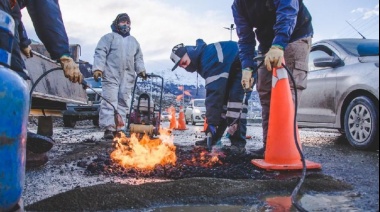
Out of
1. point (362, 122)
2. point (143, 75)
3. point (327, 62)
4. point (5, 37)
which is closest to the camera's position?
point (5, 37)

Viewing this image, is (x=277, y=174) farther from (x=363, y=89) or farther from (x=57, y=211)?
(x=363, y=89)

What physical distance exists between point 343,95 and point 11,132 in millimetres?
4882

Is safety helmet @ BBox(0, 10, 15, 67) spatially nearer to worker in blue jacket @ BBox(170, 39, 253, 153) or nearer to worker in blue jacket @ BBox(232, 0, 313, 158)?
worker in blue jacket @ BBox(232, 0, 313, 158)

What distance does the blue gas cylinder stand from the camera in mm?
1531

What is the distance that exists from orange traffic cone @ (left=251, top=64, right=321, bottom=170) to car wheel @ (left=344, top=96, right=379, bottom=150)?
1853mm

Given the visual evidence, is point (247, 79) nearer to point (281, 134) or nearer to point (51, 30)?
point (281, 134)

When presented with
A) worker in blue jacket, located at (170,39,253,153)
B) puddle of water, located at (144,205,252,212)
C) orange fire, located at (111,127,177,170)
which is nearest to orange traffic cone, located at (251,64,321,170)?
orange fire, located at (111,127,177,170)

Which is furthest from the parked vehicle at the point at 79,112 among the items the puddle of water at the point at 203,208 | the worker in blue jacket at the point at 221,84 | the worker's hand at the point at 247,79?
the puddle of water at the point at 203,208

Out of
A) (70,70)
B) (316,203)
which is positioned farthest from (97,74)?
(316,203)

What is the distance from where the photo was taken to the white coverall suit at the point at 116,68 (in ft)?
22.9

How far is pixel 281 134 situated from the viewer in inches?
128

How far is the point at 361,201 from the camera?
204 centimetres

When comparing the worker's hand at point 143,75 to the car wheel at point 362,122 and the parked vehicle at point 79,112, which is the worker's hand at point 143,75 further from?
the parked vehicle at point 79,112

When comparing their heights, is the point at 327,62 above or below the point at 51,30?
above
